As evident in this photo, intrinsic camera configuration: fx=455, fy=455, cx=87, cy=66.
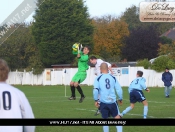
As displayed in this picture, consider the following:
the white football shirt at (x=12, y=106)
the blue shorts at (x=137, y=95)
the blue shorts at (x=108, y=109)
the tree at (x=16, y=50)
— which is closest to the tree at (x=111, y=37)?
the tree at (x=16, y=50)

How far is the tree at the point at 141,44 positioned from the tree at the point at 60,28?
8.72 m

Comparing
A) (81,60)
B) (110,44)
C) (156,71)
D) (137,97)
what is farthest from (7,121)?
(110,44)

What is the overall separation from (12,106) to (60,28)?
60860mm

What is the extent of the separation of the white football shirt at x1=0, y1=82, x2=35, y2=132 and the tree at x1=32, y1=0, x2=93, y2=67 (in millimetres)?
59301

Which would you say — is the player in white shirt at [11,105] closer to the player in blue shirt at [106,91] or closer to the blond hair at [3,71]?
the blond hair at [3,71]

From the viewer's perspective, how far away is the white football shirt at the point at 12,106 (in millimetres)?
5383

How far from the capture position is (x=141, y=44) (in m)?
72.7

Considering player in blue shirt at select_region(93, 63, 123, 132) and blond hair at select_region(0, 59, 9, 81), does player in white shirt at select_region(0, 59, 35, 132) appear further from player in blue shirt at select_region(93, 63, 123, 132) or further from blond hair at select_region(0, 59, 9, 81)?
player in blue shirt at select_region(93, 63, 123, 132)

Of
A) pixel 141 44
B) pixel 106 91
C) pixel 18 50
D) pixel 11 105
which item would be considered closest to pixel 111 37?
pixel 141 44

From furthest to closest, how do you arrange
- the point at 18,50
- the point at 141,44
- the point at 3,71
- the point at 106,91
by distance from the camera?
the point at 141,44, the point at 18,50, the point at 106,91, the point at 3,71

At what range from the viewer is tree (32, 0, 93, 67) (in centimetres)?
6512

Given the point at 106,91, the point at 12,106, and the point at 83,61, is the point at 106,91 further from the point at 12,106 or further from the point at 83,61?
the point at 83,61

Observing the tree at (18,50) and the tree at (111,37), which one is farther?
the tree at (111,37)

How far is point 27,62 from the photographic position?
66.8 metres
